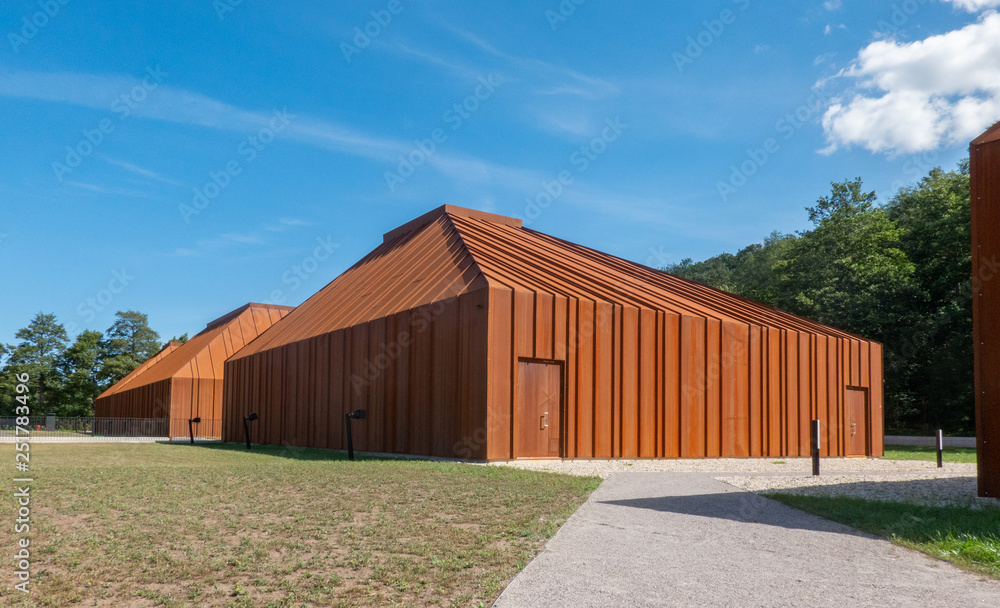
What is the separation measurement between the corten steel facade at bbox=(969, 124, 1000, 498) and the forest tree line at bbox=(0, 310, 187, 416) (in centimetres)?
6649

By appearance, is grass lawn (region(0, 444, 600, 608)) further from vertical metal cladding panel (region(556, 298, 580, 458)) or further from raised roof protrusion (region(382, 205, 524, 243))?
raised roof protrusion (region(382, 205, 524, 243))

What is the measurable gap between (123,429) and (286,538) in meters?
41.1

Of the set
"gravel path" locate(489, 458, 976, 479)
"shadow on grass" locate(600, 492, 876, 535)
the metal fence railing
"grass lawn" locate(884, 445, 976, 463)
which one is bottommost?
the metal fence railing

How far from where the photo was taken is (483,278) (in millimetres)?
15852

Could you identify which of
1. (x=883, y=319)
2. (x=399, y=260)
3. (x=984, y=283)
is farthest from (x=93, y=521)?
(x=883, y=319)

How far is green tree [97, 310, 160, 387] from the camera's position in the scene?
68062 mm

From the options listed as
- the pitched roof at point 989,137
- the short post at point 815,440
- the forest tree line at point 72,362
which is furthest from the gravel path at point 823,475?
the forest tree line at point 72,362

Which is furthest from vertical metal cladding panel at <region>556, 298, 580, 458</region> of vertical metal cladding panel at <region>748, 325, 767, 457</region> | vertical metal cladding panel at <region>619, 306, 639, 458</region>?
vertical metal cladding panel at <region>748, 325, 767, 457</region>

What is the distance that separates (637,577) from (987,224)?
24.2 feet

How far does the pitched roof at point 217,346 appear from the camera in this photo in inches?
1629

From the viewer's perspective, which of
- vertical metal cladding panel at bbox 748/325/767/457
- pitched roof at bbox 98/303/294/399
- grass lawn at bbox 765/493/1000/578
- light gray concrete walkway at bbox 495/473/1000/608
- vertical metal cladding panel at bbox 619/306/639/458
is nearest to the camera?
light gray concrete walkway at bbox 495/473/1000/608

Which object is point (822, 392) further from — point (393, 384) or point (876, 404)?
point (393, 384)

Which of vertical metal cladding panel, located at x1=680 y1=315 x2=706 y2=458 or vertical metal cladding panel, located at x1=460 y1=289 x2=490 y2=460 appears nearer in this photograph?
vertical metal cladding panel, located at x1=460 y1=289 x2=490 y2=460

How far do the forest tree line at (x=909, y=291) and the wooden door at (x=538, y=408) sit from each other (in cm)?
2414
